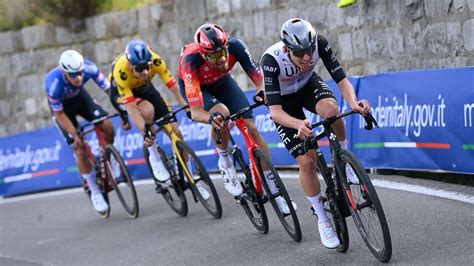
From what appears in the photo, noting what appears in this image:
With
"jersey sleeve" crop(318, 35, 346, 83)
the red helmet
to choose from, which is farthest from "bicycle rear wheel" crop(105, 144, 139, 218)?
"jersey sleeve" crop(318, 35, 346, 83)

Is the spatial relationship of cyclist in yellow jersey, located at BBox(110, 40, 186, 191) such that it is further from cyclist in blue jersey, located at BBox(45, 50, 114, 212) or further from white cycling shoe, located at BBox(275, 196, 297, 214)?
white cycling shoe, located at BBox(275, 196, 297, 214)

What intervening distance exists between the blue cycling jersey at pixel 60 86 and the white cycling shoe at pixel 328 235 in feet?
18.2

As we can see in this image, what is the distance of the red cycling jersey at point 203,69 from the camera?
9.25 metres

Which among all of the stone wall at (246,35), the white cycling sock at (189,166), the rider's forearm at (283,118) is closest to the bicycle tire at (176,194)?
Result: the white cycling sock at (189,166)

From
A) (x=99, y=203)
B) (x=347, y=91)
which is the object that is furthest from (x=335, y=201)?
(x=99, y=203)

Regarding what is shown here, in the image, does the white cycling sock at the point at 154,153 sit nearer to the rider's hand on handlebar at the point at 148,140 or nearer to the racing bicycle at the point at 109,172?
the rider's hand on handlebar at the point at 148,140

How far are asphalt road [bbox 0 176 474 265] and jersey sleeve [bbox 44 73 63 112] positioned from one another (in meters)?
1.67

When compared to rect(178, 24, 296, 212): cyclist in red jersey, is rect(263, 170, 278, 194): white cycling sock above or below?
below

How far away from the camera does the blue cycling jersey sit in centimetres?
1202

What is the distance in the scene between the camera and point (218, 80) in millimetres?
9727

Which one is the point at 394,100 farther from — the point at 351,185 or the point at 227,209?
the point at 351,185

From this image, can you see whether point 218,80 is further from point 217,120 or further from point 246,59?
point 217,120

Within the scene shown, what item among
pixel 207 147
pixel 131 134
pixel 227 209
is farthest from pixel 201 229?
pixel 131 134

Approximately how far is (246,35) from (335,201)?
985cm
